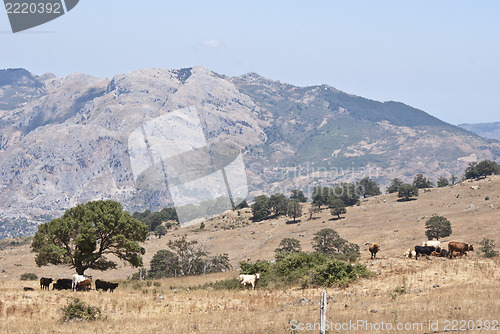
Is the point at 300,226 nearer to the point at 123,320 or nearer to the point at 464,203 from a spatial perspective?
the point at 464,203

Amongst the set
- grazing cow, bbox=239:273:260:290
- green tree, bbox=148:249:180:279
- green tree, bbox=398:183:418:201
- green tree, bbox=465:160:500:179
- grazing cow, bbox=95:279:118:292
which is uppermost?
green tree, bbox=465:160:500:179

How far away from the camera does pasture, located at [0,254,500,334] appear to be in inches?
838

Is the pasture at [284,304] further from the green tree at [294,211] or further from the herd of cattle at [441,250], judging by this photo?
the green tree at [294,211]

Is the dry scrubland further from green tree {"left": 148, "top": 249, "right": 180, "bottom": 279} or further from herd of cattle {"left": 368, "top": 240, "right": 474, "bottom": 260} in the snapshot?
green tree {"left": 148, "top": 249, "right": 180, "bottom": 279}

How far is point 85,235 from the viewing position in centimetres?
3525

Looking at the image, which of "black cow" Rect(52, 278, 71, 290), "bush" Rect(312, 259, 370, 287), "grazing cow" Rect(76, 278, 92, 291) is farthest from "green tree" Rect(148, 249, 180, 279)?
"bush" Rect(312, 259, 370, 287)

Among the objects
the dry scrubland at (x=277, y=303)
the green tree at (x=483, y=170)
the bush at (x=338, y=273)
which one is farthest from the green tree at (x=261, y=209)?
the bush at (x=338, y=273)

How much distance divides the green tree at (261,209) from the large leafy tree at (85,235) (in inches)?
4864

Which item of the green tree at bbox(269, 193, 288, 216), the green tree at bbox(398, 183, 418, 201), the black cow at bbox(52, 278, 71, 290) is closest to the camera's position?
the black cow at bbox(52, 278, 71, 290)

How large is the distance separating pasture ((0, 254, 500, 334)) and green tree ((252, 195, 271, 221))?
12551 centimetres

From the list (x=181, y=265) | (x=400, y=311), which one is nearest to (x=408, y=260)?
(x=400, y=311)

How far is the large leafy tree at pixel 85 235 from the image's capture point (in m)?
35.5

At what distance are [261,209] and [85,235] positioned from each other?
423 ft

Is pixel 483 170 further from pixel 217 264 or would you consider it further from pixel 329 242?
pixel 217 264
